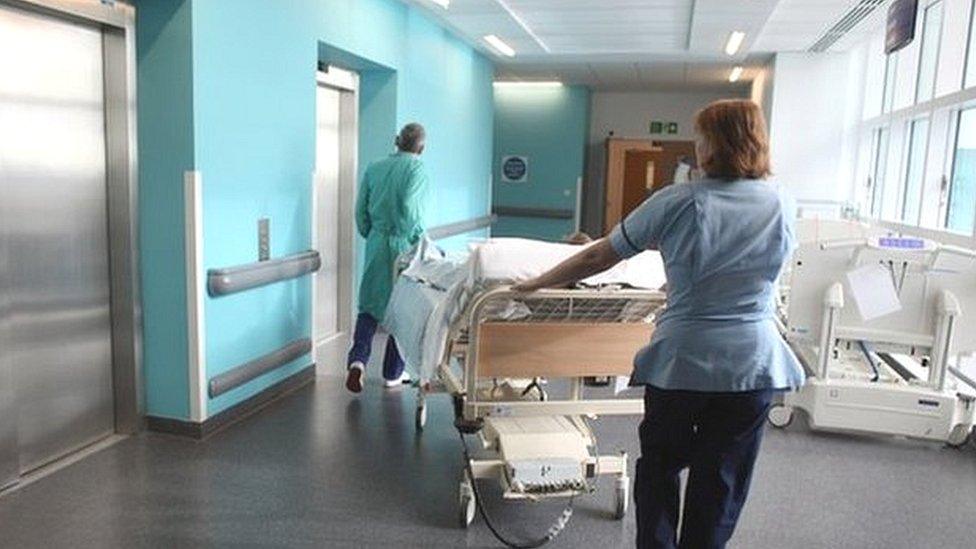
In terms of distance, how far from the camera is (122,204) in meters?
3.62

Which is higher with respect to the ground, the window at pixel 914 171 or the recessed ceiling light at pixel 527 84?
the recessed ceiling light at pixel 527 84

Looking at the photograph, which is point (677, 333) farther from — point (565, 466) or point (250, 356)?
Result: point (250, 356)

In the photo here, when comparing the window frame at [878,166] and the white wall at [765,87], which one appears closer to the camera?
→ the window frame at [878,166]

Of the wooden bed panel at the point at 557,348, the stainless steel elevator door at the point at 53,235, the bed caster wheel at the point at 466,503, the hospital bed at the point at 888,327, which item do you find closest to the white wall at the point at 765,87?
the hospital bed at the point at 888,327

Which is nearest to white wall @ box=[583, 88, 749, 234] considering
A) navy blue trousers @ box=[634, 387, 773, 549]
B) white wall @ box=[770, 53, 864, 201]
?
white wall @ box=[770, 53, 864, 201]

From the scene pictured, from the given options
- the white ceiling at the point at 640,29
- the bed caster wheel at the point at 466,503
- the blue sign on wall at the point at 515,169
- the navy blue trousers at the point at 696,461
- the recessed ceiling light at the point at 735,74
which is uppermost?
the recessed ceiling light at the point at 735,74

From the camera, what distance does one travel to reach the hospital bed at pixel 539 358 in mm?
2691

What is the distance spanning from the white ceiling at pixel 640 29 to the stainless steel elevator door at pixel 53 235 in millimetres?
3069

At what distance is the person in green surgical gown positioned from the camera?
455 cm

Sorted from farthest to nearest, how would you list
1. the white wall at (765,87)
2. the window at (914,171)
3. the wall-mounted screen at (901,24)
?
1. the white wall at (765,87)
2. the window at (914,171)
3. the wall-mounted screen at (901,24)

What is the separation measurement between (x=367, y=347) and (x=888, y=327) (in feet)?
9.53

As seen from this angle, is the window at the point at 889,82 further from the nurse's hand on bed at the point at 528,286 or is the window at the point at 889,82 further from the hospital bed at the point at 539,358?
the nurse's hand on bed at the point at 528,286

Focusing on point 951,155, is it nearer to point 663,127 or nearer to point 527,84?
point 663,127

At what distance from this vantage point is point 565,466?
9.36 ft
